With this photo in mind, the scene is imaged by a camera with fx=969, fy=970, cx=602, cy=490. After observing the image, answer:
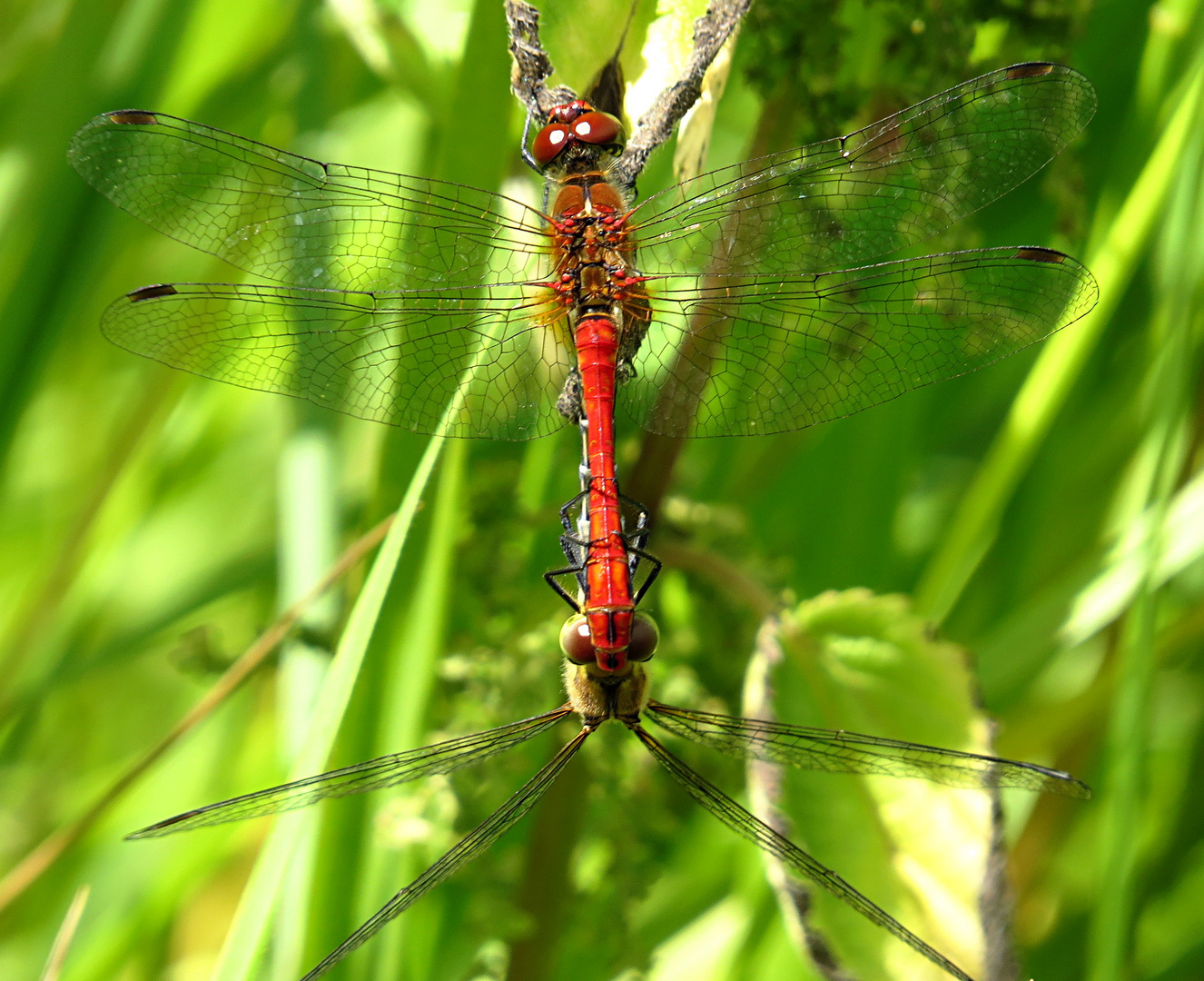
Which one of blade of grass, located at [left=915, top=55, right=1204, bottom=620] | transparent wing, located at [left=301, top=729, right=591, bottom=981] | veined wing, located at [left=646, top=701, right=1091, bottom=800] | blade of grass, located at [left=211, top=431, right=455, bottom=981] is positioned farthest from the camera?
blade of grass, located at [left=915, top=55, right=1204, bottom=620]

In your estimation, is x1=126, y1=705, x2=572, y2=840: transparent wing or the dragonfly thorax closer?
x1=126, y1=705, x2=572, y2=840: transparent wing

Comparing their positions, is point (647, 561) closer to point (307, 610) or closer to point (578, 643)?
point (578, 643)

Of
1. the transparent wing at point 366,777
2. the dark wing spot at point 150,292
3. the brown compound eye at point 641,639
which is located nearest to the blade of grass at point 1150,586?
the brown compound eye at point 641,639

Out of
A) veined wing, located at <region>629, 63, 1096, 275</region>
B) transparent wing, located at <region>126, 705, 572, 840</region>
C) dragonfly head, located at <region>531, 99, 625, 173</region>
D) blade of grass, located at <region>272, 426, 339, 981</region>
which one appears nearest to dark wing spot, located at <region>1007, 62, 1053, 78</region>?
veined wing, located at <region>629, 63, 1096, 275</region>

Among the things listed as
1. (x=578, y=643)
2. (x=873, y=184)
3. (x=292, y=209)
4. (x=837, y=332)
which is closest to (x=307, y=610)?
(x=578, y=643)

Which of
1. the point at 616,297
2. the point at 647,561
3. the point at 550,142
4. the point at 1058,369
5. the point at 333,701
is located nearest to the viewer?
the point at 333,701

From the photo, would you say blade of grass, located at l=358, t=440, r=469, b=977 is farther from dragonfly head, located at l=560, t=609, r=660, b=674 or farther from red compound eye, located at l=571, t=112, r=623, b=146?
red compound eye, located at l=571, t=112, r=623, b=146

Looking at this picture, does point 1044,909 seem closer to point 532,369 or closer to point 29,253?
point 532,369

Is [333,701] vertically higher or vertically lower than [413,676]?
lower
